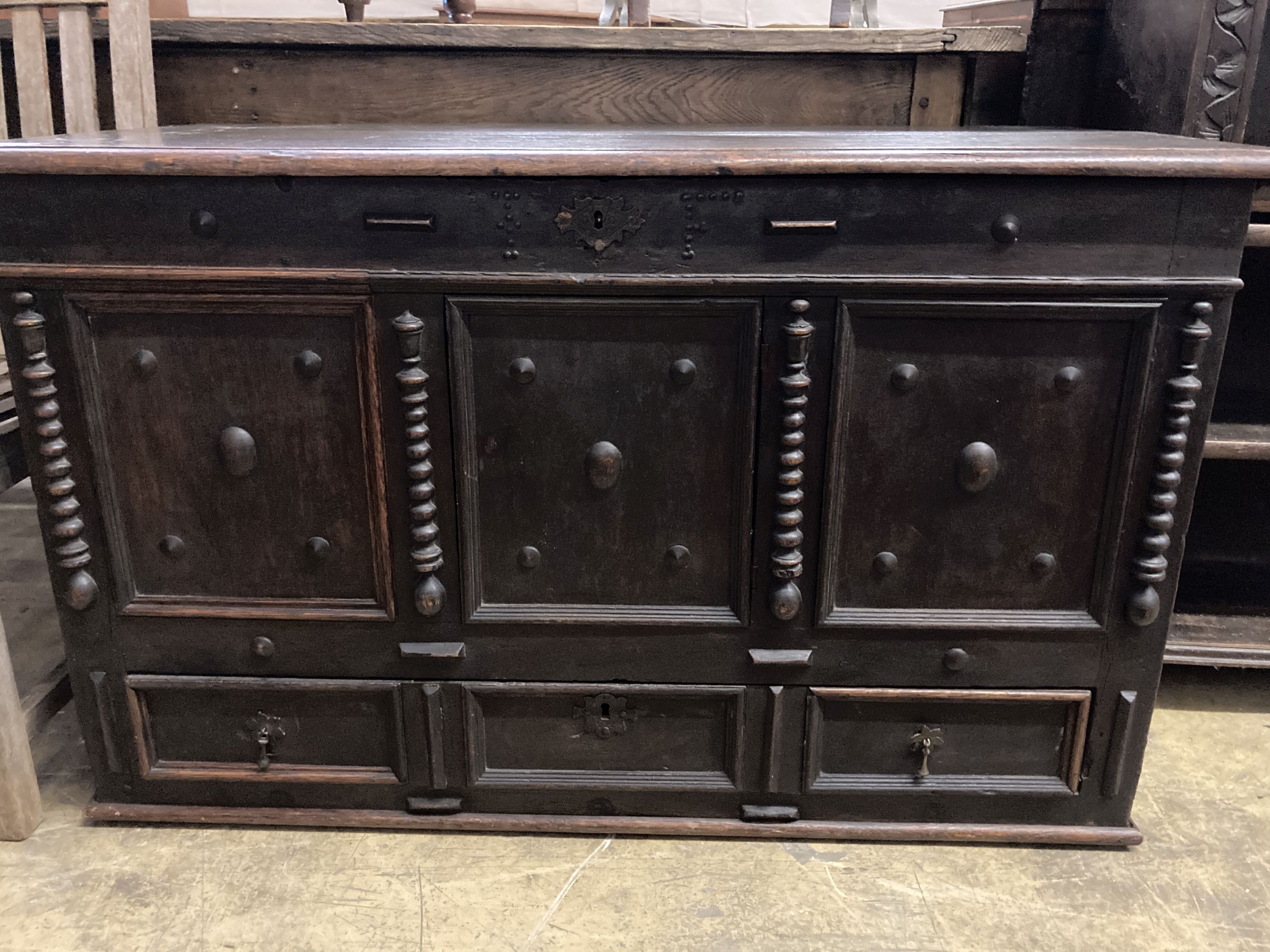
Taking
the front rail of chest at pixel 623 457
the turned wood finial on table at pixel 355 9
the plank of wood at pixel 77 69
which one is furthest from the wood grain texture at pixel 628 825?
the turned wood finial on table at pixel 355 9

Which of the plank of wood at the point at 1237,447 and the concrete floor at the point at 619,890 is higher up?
the plank of wood at the point at 1237,447

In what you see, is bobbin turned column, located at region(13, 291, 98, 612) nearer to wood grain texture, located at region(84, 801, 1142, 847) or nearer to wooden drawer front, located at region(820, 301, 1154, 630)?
wood grain texture, located at region(84, 801, 1142, 847)

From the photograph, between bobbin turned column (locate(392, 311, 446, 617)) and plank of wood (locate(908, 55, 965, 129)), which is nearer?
bobbin turned column (locate(392, 311, 446, 617))

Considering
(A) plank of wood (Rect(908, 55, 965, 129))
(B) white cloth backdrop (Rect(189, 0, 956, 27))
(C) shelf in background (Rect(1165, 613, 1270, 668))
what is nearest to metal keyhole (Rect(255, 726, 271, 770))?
(C) shelf in background (Rect(1165, 613, 1270, 668))

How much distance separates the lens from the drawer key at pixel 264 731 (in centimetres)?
162

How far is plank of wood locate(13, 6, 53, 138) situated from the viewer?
185 centimetres

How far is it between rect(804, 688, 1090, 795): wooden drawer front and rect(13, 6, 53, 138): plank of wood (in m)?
1.85

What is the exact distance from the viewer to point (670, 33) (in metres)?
2.15

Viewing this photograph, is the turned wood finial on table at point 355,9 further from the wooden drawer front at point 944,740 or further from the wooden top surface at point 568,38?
the wooden drawer front at point 944,740

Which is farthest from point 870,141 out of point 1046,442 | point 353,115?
point 353,115

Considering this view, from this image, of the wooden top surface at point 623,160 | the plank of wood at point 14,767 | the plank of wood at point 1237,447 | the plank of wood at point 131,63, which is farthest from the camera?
the plank of wood at point 131,63

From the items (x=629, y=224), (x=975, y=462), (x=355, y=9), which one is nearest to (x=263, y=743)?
(x=629, y=224)

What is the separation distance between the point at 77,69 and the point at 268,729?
135 centimetres

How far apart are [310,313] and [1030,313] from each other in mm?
1059
